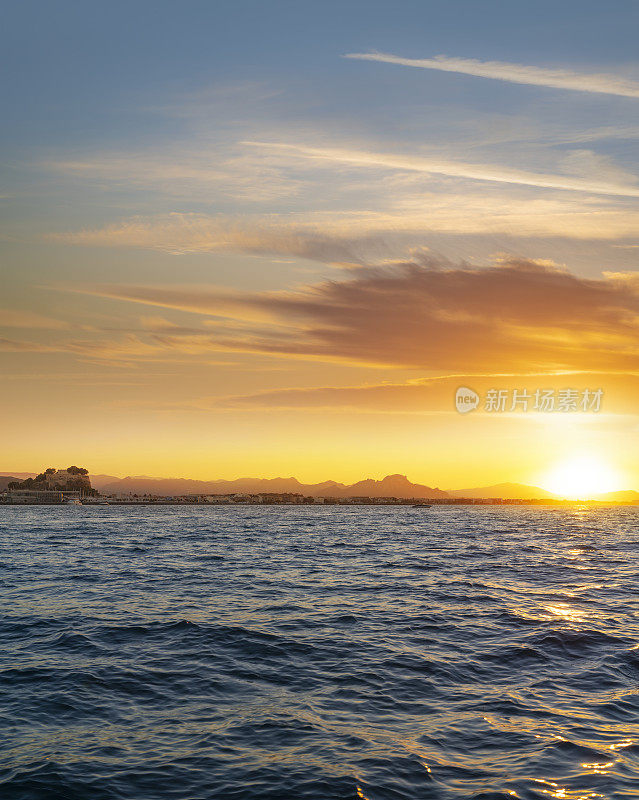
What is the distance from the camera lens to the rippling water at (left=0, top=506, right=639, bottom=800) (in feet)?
43.4

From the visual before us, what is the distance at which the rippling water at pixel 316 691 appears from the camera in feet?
43.4

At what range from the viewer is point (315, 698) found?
18.2 meters

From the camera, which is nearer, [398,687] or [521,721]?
[521,721]

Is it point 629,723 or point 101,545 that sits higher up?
point 629,723

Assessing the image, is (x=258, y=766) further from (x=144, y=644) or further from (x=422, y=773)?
(x=144, y=644)

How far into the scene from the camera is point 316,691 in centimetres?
1884

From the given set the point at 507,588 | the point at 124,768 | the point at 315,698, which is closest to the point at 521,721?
the point at 315,698

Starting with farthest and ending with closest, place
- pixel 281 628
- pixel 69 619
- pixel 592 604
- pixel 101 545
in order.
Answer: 1. pixel 101 545
2. pixel 592 604
3. pixel 69 619
4. pixel 281 628

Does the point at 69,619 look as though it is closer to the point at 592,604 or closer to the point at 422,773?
the point at 422,773

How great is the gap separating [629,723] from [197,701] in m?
10.9

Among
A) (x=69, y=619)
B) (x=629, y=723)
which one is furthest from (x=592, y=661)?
(x=69, y=619)

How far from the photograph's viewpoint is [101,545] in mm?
74250

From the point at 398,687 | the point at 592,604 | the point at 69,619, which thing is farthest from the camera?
the point at 592,604

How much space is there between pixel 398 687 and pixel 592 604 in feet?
62.0
